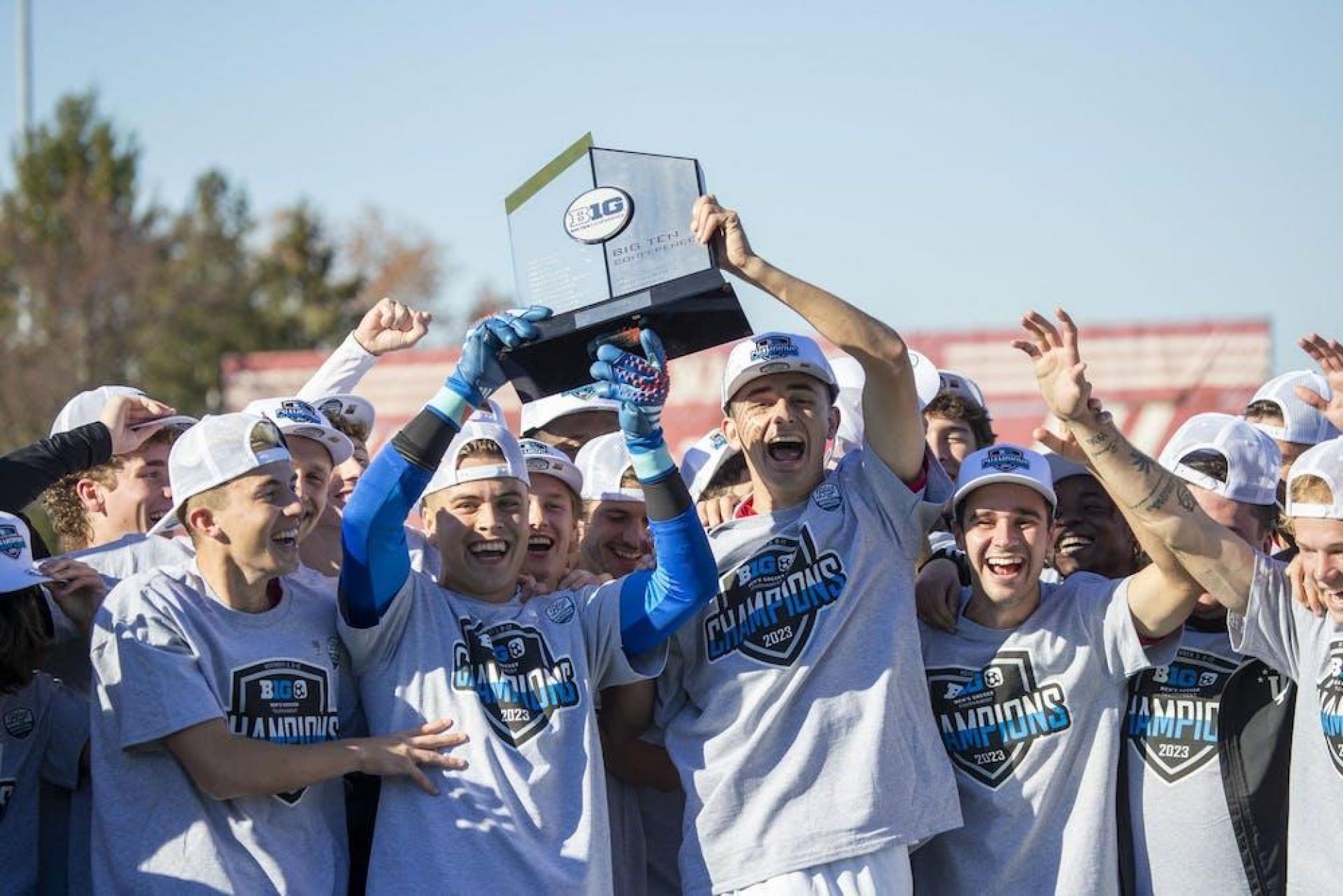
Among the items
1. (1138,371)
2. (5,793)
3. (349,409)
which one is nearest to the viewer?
(5,793)

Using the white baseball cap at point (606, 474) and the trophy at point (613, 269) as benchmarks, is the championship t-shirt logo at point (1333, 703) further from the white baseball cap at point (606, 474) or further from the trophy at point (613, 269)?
the white baseball cap at point (606, 474)

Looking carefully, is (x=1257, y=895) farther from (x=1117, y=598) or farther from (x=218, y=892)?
(x=218, y=892)

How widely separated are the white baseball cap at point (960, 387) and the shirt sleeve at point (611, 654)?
2.33 m

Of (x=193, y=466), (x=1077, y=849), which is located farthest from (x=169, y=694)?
(x=1077, y=849)

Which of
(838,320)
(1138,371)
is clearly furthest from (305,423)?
(1138,371)

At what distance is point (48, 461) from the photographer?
230 inches

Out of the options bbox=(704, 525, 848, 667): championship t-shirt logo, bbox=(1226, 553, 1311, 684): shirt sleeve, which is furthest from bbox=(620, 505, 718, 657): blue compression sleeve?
bbox=(1226, 553, 1311, 684): shirt sleeve

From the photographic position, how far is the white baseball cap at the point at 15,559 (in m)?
4.92

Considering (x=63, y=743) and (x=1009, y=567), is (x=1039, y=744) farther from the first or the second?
(x=63, y=743)

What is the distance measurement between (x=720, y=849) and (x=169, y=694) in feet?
5.69

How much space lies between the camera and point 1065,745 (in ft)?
17.0

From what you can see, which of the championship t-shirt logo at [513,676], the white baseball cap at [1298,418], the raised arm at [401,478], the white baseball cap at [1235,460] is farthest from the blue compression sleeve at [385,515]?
the white baseball cap at [1298,418]

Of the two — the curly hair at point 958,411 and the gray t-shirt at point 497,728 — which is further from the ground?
the curly hair at point 958,411

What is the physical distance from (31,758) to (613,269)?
2.41 m
